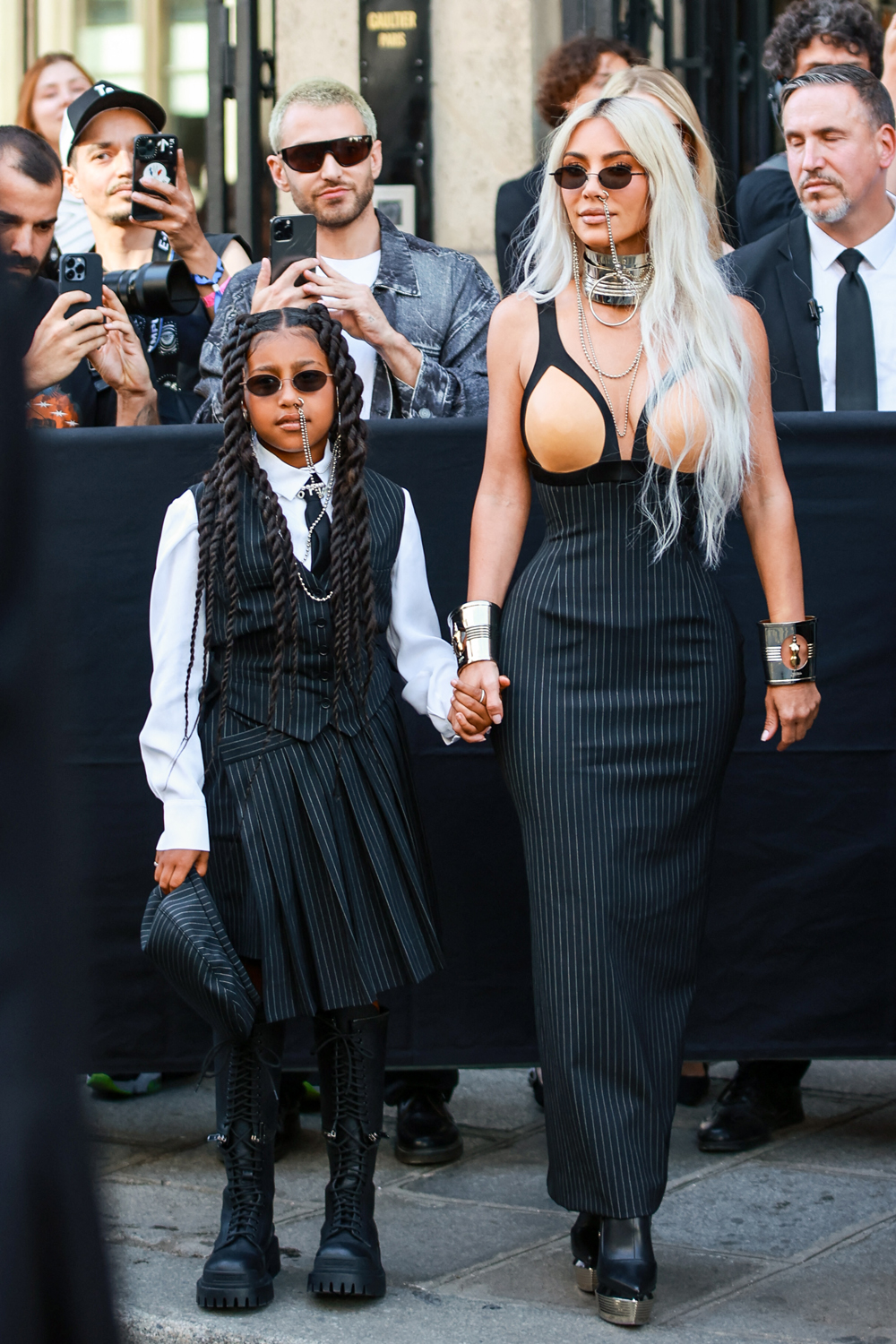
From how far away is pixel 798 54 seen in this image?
5.08 meters

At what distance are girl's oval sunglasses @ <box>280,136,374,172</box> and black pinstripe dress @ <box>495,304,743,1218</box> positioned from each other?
1.09 meters

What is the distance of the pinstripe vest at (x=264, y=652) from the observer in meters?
3.30

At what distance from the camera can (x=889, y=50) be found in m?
5.22

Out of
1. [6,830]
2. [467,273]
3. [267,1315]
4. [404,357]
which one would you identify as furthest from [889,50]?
[6,830]

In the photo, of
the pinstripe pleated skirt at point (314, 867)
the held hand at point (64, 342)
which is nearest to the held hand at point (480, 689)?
the pinstripe pleated skirt at point (314, 867)

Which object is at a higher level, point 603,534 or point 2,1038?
point 603,534

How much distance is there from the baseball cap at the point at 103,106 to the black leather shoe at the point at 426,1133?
9.10ft

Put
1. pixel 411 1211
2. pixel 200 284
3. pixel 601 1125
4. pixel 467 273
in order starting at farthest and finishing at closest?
pixel 200 284 < pixel 467 273 < pixel 411 1211 < pixel 601 1125

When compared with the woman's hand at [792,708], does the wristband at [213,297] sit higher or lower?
higher

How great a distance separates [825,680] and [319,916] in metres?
1.32

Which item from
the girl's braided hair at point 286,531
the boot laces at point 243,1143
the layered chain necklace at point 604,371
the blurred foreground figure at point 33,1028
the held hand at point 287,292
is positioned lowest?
the boot laces at point 243,1143

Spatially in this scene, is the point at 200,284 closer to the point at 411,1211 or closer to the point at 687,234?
the point at 687,234

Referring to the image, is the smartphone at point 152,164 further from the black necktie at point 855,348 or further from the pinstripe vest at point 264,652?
the black necktie at point 855,348

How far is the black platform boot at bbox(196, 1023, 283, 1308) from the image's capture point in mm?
3199
